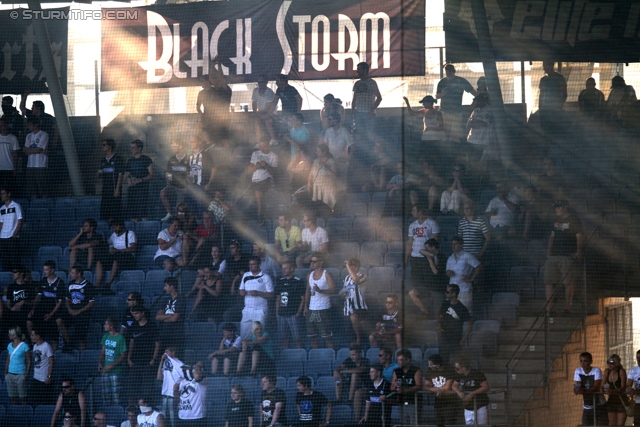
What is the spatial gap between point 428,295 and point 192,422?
7.64ft

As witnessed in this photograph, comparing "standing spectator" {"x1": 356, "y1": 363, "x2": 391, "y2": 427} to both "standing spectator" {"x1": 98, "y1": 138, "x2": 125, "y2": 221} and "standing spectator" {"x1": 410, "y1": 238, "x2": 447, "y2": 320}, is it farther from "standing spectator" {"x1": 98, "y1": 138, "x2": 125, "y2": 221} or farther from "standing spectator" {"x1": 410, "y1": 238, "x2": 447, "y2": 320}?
"standing spectator" {"x1": 98, "y1": 138, "x2": 125, "y2": 221}

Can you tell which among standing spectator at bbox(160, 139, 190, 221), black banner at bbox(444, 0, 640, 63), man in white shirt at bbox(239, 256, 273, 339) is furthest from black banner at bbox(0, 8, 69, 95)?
black banner at bbox(444, 0, 640, 63)

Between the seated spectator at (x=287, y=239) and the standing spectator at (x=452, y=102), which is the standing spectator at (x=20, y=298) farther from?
the standing spectator at (x=452, y=102)

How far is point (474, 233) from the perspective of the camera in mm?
8562

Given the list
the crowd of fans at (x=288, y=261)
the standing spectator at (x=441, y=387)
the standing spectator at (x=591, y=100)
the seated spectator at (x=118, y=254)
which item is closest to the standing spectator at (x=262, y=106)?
the crowd of fans at (x=288, y=261)

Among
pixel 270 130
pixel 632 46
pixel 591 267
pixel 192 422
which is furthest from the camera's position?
pixel 270 130

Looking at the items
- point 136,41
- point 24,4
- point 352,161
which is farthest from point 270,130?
point 24,4

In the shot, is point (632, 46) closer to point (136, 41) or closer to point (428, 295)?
point (428, 295)

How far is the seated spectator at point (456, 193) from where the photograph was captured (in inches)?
348

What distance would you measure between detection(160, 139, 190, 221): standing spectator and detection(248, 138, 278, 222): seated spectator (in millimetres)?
711

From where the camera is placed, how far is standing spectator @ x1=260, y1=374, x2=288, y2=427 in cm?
763

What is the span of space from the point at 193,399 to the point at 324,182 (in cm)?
250

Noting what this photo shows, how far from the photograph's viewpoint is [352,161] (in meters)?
9.35

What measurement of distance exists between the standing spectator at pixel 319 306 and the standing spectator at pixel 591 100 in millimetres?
3129
